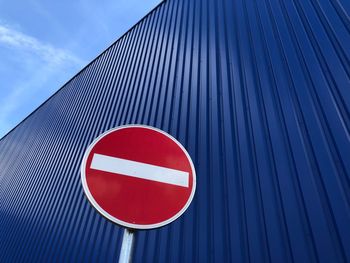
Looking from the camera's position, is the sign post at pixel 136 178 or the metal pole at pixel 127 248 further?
the sign post at pixel 136 178

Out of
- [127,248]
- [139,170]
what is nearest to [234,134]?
[139,170]

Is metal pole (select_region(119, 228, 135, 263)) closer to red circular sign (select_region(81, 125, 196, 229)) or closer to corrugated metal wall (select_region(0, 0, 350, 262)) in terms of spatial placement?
red circular sign (select_region(81, 125, 196, 229))

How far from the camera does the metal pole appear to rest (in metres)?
1.02

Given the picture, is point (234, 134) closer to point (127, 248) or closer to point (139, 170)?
point (139, 170)

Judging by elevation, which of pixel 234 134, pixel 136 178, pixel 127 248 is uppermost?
pixel 234 134

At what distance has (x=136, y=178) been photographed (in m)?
1.28

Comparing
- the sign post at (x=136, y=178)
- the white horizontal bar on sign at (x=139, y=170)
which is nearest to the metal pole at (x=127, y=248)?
the sign post at (x=136, y=178)

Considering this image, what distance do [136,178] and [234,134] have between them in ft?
6.56

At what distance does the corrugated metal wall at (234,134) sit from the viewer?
2.23m

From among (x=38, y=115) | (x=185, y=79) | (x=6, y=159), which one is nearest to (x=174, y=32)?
(x=185, y=79)

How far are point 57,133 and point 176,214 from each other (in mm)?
6603

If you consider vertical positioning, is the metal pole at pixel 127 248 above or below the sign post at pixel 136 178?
below

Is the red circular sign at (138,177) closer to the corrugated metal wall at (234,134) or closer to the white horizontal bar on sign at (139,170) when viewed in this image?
the white horizontal bar on sign at (139,170)

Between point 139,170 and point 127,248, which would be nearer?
point 127,248
